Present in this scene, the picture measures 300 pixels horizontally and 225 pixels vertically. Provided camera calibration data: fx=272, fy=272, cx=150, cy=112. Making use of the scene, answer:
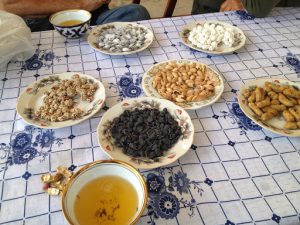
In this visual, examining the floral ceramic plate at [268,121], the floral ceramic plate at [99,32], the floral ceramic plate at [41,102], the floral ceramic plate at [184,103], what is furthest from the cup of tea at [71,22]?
the floral ceramic plate at [268,121]

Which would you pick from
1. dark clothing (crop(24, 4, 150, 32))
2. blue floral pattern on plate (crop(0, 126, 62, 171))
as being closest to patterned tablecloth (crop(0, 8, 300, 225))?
blue floral pattern on plate (crop(0, 126, 62, 171))

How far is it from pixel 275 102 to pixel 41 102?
67cm

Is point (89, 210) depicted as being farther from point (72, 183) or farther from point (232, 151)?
point (232, 151)

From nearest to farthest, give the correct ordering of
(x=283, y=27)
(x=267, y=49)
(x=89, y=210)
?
(x=89, y=210) < (x=267, y=49) < (x=283, y=27)

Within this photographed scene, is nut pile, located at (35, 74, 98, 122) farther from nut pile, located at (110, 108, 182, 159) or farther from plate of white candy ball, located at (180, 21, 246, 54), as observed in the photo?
plate of white candy ball, located at (180, 21, 246, 54)

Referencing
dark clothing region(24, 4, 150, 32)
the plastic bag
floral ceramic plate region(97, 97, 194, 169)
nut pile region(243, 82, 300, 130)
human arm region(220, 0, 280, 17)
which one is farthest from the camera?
dark clothing region(24, 4, 150, 32)

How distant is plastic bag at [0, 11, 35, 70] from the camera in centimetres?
91

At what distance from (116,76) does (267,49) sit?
0.57m

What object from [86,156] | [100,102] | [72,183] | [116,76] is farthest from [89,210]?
[116,76]

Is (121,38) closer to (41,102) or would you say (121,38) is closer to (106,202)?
(41,102)

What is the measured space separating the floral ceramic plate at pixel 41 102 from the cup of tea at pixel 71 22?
0.73 feet

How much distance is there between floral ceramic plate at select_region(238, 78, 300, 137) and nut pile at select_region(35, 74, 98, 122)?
17.0 inches

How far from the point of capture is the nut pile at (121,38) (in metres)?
0.98

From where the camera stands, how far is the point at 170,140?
2.14 feet
